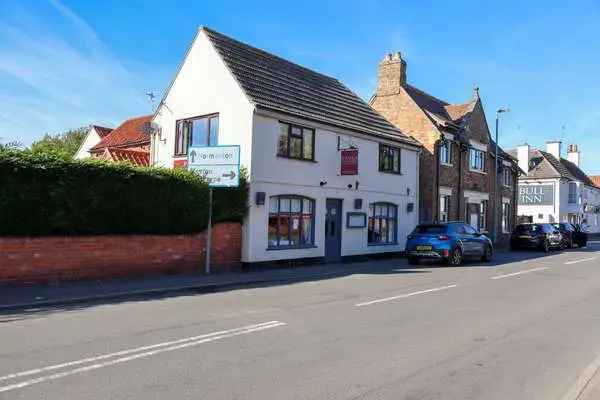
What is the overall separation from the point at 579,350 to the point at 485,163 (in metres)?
28.0

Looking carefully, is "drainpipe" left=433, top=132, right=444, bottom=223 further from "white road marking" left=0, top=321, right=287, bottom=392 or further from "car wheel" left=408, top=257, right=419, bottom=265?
"white road marking" left=0, top=321, right=287, bottom=392

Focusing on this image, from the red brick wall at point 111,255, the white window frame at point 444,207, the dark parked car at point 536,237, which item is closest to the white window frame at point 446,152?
the white window frame at point 444,207

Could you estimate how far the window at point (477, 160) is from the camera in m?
32.2

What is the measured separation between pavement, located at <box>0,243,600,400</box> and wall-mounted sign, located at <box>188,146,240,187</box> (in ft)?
13.3

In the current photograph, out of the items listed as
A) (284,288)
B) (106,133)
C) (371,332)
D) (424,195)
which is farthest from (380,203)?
(106,133)

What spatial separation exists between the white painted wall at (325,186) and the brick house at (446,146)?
2533mm

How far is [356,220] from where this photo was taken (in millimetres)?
21828

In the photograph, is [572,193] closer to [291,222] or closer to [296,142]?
[296,142]

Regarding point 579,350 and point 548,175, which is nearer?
point 579,350

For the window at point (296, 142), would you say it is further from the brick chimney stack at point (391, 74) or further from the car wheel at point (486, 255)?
the brick chimney stack at point (391, 74)

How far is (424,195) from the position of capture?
28.2 m

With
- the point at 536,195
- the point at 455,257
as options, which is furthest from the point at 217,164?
the point at 536,195

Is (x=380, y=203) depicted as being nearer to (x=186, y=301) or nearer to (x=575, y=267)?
(x=575, y=267)

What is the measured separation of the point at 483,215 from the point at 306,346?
2894 cm
